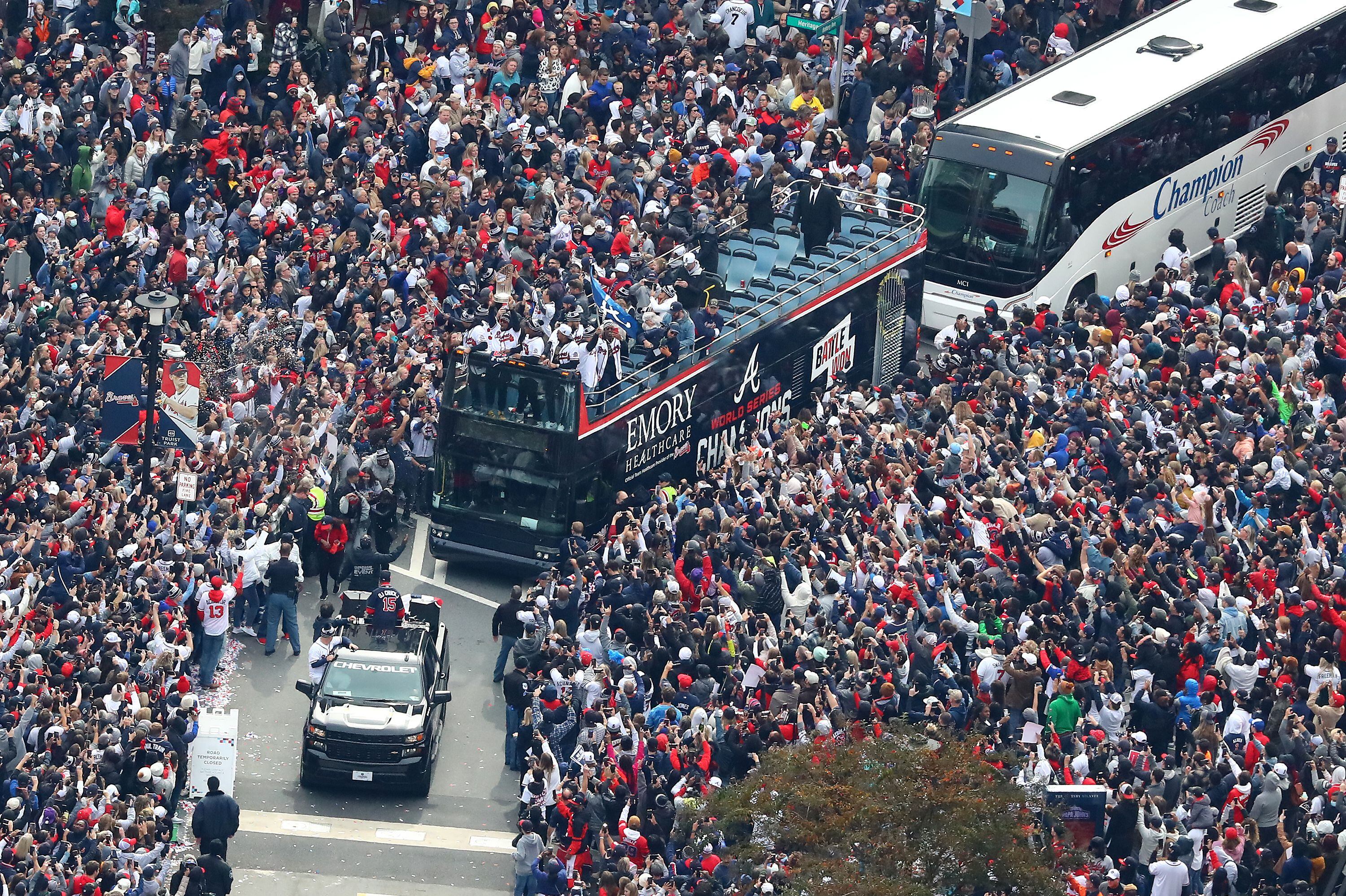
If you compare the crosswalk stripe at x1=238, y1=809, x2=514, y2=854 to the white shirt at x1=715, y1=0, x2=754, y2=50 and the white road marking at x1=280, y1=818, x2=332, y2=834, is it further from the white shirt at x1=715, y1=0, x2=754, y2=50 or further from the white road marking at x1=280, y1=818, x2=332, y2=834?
the white shirt at x1=715, y1=0, x2=754, y2=50

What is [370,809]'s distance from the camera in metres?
31.2

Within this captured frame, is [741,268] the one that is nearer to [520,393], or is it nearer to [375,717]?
[520,393]

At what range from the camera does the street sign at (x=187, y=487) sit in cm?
3322

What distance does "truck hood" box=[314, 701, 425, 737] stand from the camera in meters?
30.9

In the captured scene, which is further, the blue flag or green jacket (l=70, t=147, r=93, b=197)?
green jacket (l=70, t=147, r=93, b=197)

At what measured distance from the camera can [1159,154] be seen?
39438 mm

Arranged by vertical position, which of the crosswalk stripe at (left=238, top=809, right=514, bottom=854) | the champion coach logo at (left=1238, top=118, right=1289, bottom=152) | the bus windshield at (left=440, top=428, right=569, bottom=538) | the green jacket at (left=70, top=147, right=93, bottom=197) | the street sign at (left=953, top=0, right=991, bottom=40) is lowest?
the crosswalk stripe at (left=238, top=809, right=514, bottom=854)

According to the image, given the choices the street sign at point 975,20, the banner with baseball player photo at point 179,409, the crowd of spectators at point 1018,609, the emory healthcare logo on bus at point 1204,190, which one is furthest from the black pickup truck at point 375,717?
the street sign at point 975,20

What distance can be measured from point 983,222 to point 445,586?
9.20 meters

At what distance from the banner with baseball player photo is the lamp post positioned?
13 centimetres

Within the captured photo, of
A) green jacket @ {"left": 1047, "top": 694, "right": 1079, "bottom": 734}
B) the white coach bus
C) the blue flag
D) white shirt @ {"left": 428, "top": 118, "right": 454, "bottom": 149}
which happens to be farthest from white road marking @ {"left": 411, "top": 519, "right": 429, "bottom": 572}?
green jacket @ {"left": 1047, "top": 694, "right": 1079, "bottom": 734}

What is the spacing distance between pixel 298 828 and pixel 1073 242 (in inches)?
566

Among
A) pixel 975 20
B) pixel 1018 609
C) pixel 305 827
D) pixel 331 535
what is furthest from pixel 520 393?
pixel 975 20

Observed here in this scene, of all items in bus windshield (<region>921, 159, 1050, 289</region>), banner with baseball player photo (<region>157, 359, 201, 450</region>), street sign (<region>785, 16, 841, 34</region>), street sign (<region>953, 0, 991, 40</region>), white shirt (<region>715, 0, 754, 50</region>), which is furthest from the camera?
white shirt (<region>715, 0, 754, 50</region>)
